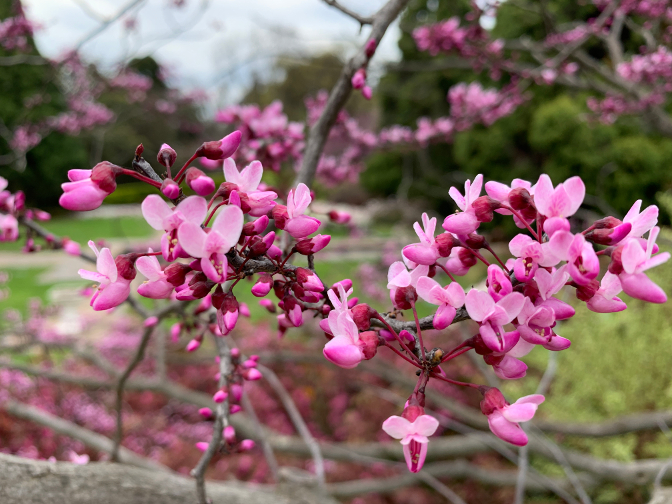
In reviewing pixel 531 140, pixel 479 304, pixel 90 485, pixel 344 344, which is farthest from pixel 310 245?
pixel 531 140

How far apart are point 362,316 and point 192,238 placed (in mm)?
271

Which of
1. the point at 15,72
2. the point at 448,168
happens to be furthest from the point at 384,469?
the point at 15,72

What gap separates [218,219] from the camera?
0.56 metres

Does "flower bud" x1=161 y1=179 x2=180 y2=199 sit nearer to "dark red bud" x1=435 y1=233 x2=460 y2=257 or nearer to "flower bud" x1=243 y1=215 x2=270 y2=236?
"flower bud" x1=243 y1=215 x2=270 y2=236

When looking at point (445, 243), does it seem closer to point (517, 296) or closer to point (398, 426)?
point (517, 296)

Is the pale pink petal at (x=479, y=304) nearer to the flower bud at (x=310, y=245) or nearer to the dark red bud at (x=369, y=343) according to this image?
the dark red bud at (x=369, y=343)

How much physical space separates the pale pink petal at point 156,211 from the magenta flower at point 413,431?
0.40m

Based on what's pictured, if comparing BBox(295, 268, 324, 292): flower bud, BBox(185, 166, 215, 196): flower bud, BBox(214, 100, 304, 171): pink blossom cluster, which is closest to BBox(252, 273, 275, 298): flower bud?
BBox(295, 268, 324, 292): flower bud

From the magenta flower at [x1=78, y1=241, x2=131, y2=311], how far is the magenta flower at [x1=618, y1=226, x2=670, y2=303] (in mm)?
727

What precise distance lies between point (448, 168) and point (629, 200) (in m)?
5.93

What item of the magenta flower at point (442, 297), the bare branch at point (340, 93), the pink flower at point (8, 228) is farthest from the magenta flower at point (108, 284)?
the pink flower at point (8, 228)

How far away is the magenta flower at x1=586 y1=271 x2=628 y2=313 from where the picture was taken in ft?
2.13

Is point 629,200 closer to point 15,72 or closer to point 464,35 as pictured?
point 464,35

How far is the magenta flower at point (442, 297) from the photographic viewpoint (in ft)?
2.03
